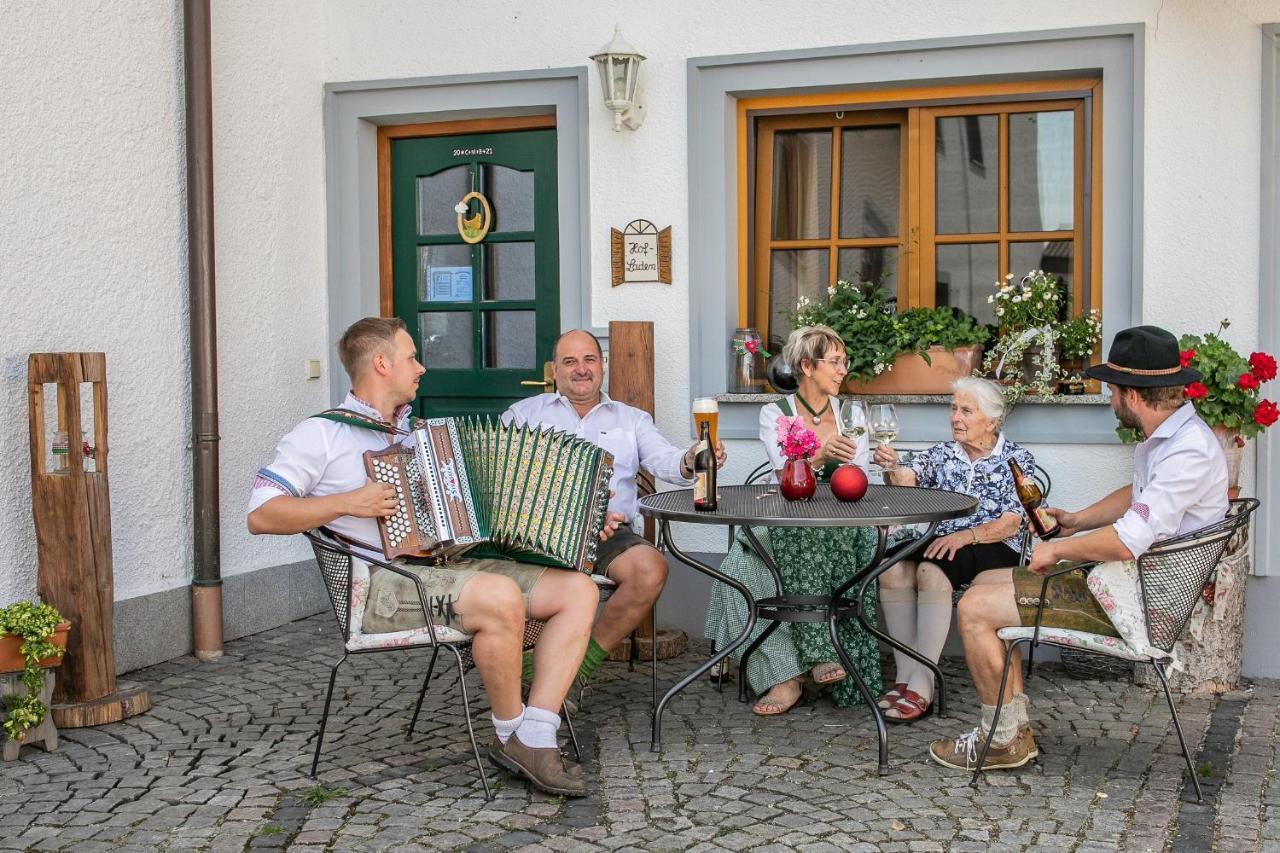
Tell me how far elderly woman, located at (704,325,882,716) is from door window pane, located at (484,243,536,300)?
1947 millimetres

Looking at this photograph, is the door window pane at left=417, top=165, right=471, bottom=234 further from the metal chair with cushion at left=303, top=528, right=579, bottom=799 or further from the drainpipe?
the metal chair with cushion at left=303, top=528, right=579, bottom=799

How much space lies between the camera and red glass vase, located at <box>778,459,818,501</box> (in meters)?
4.33

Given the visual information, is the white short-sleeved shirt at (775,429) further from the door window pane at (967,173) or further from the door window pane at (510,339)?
the door window pane at (510,339)

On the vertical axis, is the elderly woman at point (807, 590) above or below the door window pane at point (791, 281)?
below

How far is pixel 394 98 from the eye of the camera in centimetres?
655

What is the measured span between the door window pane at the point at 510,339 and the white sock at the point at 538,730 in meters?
2.88

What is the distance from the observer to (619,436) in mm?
5188

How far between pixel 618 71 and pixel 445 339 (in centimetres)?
164

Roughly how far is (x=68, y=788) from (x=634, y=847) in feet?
5.79

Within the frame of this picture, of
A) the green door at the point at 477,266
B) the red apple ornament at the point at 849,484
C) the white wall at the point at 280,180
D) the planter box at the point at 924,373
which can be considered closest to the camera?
the red apple ornament at the point at 849,484

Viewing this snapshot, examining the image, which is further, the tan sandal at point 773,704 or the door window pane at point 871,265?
the door window pane at point 871,265

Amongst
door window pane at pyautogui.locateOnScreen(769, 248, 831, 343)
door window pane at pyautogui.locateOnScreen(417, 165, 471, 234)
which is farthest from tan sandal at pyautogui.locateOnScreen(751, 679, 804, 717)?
door window pane at pyautogui.locateOnScreen(417, 165, 471, 234)

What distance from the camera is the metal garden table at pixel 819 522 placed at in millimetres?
3947

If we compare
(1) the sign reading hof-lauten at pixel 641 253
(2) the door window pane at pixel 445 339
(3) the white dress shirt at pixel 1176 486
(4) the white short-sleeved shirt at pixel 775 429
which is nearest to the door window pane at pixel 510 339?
(2) the door window pane at pixel 445 339
